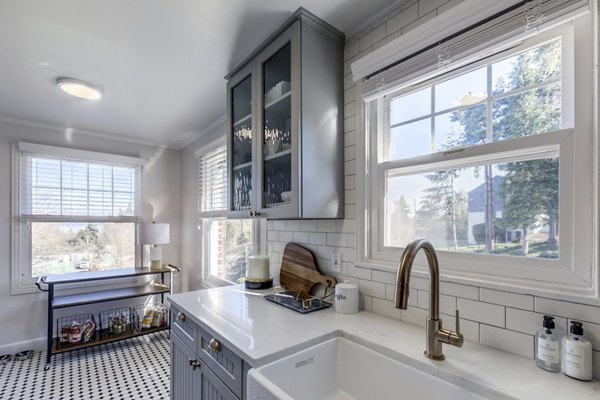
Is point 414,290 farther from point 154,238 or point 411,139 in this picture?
point 154,238

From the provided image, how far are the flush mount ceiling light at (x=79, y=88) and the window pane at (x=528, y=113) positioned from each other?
2515 millimetres

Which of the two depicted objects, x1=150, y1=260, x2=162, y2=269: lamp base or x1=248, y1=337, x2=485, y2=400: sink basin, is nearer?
x1=248, y1=337, x2=485, y2=400: sink basin

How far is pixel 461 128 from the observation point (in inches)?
49.0

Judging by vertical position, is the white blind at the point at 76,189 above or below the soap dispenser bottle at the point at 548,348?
above

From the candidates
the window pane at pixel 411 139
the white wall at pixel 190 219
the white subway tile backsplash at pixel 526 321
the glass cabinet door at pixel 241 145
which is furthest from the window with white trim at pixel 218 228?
the white subway tile backsplash at pixel 526 321

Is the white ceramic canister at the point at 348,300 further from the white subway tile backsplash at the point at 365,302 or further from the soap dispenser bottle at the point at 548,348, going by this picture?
the soap dispenser bottle at the point at 548,348

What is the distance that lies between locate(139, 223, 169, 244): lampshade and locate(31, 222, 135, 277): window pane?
500 mm

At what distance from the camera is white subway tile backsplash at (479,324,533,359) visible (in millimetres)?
988

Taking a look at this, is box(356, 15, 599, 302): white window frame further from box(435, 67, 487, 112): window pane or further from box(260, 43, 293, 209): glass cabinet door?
box(260, 43, 293, 209): glass cabinet door

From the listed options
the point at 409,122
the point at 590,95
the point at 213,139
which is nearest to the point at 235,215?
the point at 409,122

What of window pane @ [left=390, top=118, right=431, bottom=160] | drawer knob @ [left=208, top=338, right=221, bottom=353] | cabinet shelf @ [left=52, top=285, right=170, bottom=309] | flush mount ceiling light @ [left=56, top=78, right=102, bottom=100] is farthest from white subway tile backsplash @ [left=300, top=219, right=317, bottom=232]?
cabinet shelf @ [left=52, top=285, right=170, bottom=309]

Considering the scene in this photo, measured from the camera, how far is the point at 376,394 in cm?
110

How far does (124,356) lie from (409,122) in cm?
322

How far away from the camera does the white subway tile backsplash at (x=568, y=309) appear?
870 millimetres
